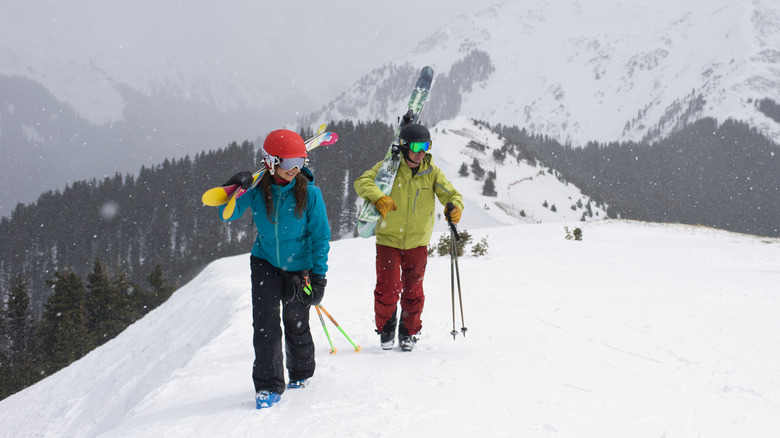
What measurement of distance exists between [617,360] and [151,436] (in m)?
3.69

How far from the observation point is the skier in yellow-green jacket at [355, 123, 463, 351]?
14.0ft

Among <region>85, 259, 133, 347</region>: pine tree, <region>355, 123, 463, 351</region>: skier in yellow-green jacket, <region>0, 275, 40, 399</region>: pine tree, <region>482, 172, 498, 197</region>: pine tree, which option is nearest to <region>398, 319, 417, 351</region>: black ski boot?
<region>355, 123, 463, 351</region>: skier in yellow-green jacket

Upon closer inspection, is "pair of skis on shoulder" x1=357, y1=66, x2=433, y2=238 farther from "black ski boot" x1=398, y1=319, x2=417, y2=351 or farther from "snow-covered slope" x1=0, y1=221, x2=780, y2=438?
"snow-covered slope" x1=0, y1=221, x2=780, y2=438

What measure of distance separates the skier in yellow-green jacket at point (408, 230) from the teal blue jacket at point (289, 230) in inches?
34.9

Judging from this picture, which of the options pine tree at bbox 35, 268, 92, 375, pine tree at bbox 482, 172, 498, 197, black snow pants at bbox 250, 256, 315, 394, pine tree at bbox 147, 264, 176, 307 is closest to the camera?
black snow pants at bbox 250, 256, 315, 394

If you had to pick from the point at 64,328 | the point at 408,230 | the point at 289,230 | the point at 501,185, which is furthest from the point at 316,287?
the point at 501,185

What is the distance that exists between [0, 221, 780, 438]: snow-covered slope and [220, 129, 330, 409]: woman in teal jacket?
0.32 metres

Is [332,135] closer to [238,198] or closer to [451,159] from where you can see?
[238,198]

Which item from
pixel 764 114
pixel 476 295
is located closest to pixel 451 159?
pixel 476 295

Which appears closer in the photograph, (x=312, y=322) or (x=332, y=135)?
(x=332, y=135)

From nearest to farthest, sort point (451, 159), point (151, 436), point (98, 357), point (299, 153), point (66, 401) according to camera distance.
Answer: point (151, 436), point (299, 153), point (66, 401), point (98, 357), point (451, 159)

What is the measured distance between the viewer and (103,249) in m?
76.1

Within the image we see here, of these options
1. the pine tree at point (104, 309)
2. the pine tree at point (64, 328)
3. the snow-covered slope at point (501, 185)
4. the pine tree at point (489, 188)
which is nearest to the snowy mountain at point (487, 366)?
the pine tree at point (64, 328)

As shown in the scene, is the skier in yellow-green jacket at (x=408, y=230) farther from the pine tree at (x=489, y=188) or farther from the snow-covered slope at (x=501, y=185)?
the pine tree at (x=489, y=188)
